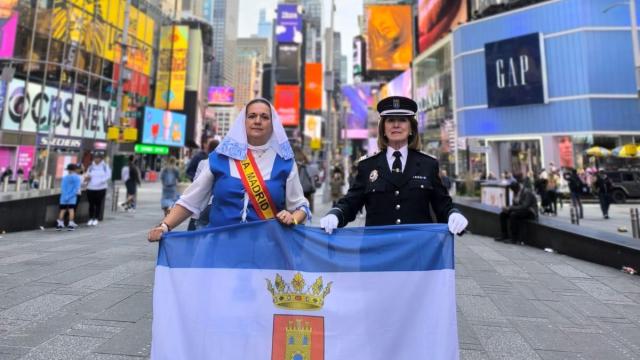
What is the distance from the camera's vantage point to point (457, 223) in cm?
238

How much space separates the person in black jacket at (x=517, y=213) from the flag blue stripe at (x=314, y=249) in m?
7.78

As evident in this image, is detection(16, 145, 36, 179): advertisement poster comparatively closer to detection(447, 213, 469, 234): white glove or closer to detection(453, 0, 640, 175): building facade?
detection(453, 0, 640, 175): building facade

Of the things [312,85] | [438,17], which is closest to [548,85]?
[438,17]

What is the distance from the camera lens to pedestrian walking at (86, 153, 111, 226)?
10898mm

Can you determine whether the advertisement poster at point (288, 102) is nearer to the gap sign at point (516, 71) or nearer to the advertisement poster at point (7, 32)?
the advertisement poster at point (7, 32)

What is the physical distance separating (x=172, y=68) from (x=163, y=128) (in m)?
13.2

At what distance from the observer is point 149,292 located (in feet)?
16.0

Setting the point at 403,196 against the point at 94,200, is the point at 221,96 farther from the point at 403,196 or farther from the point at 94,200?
the point at 403,196

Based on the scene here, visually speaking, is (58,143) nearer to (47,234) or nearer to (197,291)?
(47,234)

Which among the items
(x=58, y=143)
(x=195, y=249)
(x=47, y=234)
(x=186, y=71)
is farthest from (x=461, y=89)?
(x=186, y=71)

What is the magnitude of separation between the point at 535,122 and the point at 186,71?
182 feet

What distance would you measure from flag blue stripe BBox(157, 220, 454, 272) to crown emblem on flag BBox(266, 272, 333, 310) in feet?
0.31

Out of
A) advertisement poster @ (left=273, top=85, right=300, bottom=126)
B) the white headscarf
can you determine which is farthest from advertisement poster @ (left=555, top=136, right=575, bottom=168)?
advertisement poster @ (left=273, top=85, right=300, bottom=126)

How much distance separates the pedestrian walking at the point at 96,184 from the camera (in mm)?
10898
